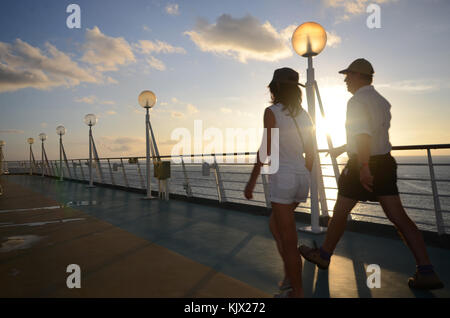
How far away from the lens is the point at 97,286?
8.16 feet

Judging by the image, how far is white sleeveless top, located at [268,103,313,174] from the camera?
2004 millimetres

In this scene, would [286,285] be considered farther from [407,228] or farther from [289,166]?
[407,228]

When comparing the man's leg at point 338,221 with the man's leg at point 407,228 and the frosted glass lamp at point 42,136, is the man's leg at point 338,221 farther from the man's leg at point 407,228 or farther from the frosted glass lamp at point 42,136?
the frosted glass lamp at point 42,136

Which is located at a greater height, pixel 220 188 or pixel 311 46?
pixel 311 46

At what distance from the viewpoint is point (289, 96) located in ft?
6.92

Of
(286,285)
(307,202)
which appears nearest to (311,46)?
(286,285)

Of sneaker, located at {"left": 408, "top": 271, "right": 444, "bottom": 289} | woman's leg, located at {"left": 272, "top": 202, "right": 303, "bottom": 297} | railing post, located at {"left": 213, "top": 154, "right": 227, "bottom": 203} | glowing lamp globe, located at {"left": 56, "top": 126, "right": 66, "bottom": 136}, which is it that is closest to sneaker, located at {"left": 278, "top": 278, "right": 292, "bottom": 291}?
woman's leg, located at {"left": 272, "top": 202, "right": 303, "bottom": 297}

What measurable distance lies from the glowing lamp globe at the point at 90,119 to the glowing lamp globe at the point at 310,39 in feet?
34.5

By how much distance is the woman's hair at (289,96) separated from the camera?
6.88 ft

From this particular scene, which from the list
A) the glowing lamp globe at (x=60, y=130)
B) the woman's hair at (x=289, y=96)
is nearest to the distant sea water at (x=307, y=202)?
the woman's hair at (x=289, y=96)

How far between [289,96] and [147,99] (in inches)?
275

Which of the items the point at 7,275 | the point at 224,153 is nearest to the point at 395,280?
the point at 7,275

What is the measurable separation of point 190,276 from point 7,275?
166 centimetres
